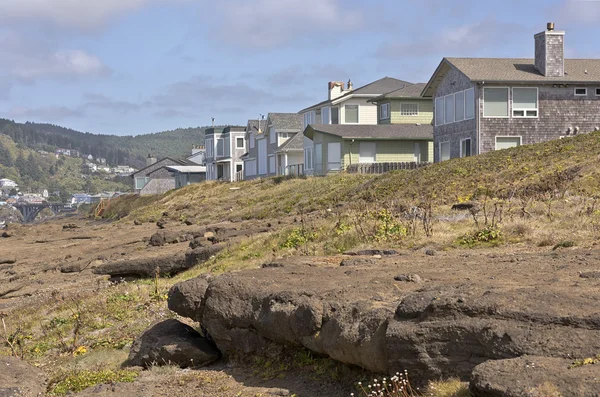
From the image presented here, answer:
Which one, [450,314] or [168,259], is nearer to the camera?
[450,314]

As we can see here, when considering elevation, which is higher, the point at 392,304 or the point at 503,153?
the point at 503,153

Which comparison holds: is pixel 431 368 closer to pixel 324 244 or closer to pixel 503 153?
pixel 324 244

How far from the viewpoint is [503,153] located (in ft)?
102

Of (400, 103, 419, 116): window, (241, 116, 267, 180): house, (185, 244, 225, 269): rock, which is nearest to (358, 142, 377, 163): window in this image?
(400, 103, 419, 116): window

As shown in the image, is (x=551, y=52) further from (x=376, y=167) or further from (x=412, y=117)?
(x=412, y=117)

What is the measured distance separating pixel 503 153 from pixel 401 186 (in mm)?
4589

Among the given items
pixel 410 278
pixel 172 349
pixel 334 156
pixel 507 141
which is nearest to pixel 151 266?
pixel 172 349

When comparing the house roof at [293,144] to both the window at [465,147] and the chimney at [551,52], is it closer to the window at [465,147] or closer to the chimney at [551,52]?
the window at [465,147]

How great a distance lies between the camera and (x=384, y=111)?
58.4 metres

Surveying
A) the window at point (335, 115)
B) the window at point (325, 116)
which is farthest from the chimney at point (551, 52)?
the window at point (325, 116)

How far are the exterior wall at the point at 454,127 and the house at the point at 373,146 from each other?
8.37 meters

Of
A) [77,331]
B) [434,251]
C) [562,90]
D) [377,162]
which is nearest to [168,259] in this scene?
[77,331]

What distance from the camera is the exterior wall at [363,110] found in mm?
62125

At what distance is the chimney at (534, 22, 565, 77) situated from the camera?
4153 centimetres
